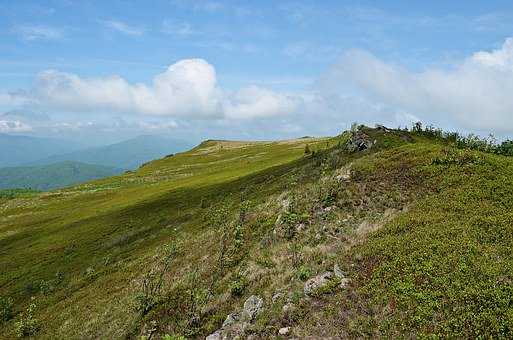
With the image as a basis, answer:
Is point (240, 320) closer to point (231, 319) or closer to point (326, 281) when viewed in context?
point (231, 319)

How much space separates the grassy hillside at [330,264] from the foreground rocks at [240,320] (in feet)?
0.84

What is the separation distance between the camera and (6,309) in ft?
145

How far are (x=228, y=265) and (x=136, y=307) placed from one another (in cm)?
680

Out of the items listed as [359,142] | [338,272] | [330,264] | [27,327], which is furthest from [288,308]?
[359,142]

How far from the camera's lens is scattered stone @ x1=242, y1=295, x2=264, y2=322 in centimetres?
1962

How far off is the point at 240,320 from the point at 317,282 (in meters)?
4.20

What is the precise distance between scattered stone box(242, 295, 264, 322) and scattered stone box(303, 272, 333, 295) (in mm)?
2428

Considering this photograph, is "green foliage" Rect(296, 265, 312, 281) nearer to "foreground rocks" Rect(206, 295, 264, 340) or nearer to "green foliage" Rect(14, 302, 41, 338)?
"foreground rocks" Rect(206, 295, 264, 340)

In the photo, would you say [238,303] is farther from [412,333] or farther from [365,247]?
[412,333]

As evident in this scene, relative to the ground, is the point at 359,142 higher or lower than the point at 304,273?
higher

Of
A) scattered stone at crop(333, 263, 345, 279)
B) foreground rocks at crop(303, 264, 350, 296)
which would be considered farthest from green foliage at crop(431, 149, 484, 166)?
foreground rocks at crop(303, 264, 350, 296)

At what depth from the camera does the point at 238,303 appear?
21719 millimetres

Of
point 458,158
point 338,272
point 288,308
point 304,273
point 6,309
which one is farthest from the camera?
point 6,309

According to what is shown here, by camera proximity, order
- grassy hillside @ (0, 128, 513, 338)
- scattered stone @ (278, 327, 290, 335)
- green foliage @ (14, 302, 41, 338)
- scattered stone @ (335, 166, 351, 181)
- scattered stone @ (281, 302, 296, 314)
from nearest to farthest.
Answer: grassy hillside @ (0, 128, 513, 338)
scattered stone @ (278, 327, 290, 335)
scattered stone @ (281, 302, 296, 314)
scattered stone @ (335, 166, 351, 181)
green foliage @ (14, 302, 41, 338)
